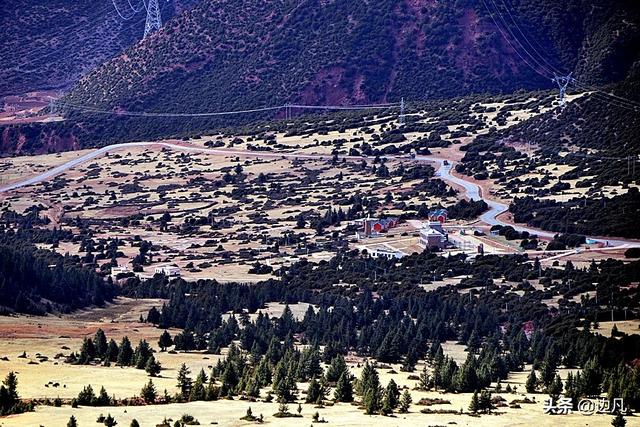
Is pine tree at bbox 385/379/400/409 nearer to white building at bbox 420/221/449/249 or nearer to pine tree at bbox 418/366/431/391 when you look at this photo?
pine tree at bbox 418/366/431/391

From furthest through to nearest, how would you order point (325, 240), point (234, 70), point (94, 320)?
1. point (234, 70)
2. point (325, 240)
3. point (94, 320)

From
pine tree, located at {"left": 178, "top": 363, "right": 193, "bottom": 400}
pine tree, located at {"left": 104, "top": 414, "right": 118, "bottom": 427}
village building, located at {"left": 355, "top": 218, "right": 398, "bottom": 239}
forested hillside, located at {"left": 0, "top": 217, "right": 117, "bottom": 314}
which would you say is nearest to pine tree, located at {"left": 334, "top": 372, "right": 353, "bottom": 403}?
pine tree, located at {"left": 178, "top": 363, "right": 193, "bottom": 400}

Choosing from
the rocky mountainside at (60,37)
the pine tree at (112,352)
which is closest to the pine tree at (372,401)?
the pine tree at (112,352)

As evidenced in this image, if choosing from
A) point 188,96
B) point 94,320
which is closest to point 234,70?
point 188,96

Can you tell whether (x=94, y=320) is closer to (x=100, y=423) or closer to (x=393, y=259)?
(x=393, y=259)

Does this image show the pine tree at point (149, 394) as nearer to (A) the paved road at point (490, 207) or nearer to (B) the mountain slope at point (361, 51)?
(A) the paved road at point (490, 207)

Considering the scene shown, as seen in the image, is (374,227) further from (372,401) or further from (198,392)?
(372,401)
